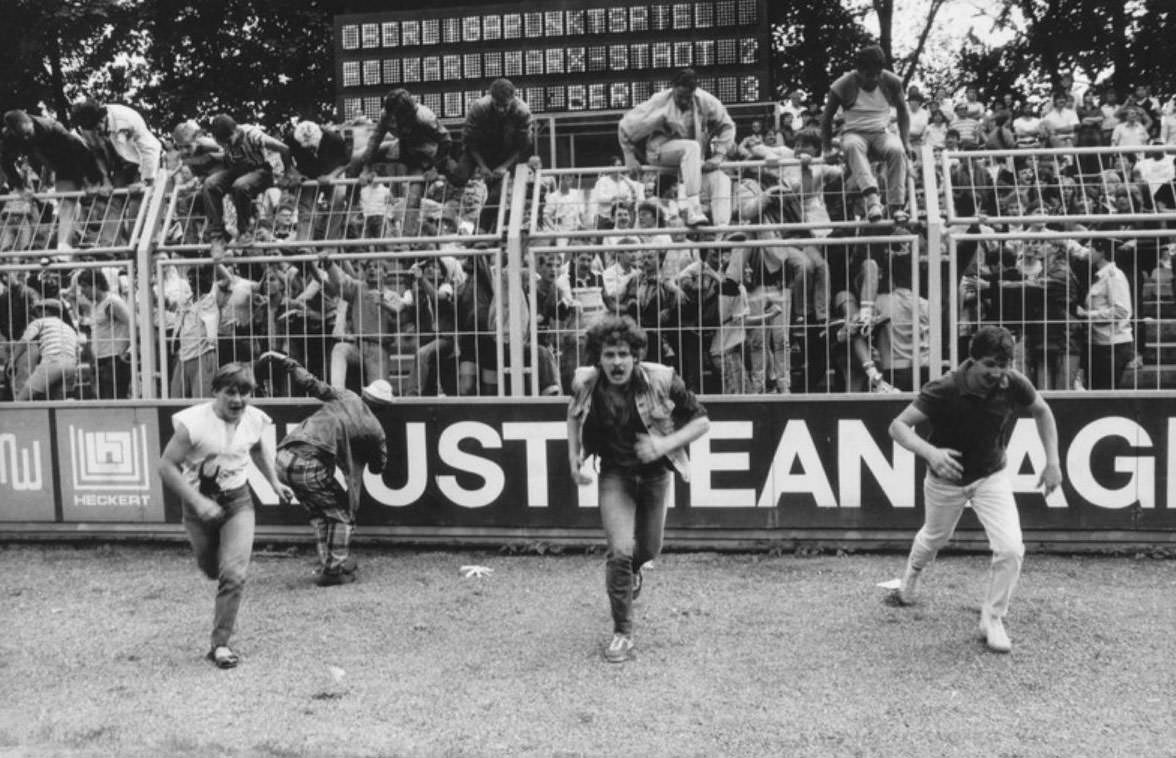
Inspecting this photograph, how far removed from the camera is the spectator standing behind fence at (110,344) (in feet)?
34.9

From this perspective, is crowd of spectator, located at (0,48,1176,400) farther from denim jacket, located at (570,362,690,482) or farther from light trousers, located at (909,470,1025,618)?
denim jacket, located at (570,362,690,482)

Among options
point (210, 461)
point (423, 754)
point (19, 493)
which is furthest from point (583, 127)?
point (423, 754)

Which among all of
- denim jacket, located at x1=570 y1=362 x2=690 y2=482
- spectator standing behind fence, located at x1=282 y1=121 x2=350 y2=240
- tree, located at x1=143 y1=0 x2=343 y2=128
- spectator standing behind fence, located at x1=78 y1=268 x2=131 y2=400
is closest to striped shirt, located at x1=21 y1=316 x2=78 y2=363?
spectator standing behind fence, located at x1=78 y1=268 x2=131 y2=400

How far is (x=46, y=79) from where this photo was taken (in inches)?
1252

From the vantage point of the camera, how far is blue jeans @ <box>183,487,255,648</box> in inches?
283

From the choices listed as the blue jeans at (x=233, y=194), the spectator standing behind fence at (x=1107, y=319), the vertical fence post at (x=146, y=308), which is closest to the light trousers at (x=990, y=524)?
the spectator standing behind fence at (x=1107, y=319)

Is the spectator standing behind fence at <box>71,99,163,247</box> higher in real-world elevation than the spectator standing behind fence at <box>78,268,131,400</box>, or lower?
higher

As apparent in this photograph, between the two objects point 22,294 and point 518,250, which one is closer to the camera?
point 518,250

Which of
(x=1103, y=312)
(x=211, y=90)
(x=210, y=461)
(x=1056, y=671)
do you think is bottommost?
(x=1056, y=671)

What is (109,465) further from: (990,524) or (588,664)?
(990,524)

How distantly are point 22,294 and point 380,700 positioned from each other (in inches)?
255

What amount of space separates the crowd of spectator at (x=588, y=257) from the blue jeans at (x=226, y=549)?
2907 millimetres

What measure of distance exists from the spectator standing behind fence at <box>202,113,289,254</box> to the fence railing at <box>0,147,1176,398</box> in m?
0.13

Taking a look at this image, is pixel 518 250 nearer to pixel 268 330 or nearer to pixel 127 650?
pixel 268 330
